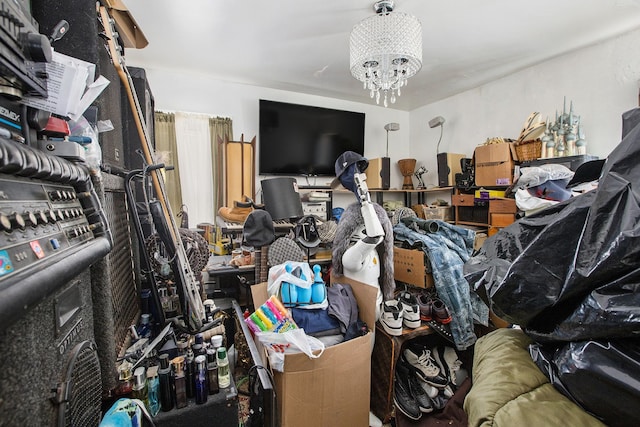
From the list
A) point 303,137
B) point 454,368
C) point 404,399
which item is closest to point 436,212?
point 303,137

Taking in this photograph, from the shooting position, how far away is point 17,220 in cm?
39

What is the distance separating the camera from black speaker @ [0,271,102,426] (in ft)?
1.23

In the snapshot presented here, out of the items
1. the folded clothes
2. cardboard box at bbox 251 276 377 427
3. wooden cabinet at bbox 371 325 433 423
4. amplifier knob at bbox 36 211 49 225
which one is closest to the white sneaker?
wooden cabinet at bbox 371 325 433 423

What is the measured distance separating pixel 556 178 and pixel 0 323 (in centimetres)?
243

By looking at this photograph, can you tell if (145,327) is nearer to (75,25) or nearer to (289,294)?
(289,294)

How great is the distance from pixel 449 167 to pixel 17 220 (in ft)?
12.7

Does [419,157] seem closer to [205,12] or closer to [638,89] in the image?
[638,89]

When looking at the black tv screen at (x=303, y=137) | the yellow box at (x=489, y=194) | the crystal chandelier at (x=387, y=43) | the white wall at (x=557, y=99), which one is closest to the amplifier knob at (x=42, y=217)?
the crystal chandelier at (x=387, y=43)

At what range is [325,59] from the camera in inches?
117

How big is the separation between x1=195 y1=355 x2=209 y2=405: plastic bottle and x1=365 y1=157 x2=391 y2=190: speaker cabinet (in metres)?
3.32

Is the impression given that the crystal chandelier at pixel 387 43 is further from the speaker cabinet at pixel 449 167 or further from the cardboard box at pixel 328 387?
the cardboard box at pixel 328 387

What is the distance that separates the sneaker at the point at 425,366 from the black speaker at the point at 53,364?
5.55ft

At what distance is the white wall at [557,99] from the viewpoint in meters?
2.50

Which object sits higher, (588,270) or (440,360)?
(588,270)
